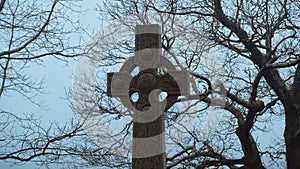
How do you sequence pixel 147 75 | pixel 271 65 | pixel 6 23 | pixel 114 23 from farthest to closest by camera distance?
pixel 114 23, pixel 271 65, pixel 6 23, pixel 147 75

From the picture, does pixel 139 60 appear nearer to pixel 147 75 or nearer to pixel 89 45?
pixel 147 75

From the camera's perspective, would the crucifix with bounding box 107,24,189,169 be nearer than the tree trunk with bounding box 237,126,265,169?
Yes

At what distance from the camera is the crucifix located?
2.62 m

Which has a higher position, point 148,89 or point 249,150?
point 249,150

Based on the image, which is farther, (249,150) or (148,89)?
(249,150)

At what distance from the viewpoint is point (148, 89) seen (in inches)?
108

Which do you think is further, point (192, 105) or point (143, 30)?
point (192, 105)

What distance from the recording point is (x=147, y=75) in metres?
2.74

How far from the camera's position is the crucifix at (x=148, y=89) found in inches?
103

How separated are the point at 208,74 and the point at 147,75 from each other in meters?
2.94

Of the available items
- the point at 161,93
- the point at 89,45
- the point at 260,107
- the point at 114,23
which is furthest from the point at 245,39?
the point at 161,93

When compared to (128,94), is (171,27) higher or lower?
higher

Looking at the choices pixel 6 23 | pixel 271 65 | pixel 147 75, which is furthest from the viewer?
pixel 271 65

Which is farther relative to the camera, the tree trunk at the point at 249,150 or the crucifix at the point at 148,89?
the tree trunk at the point at 249,150
